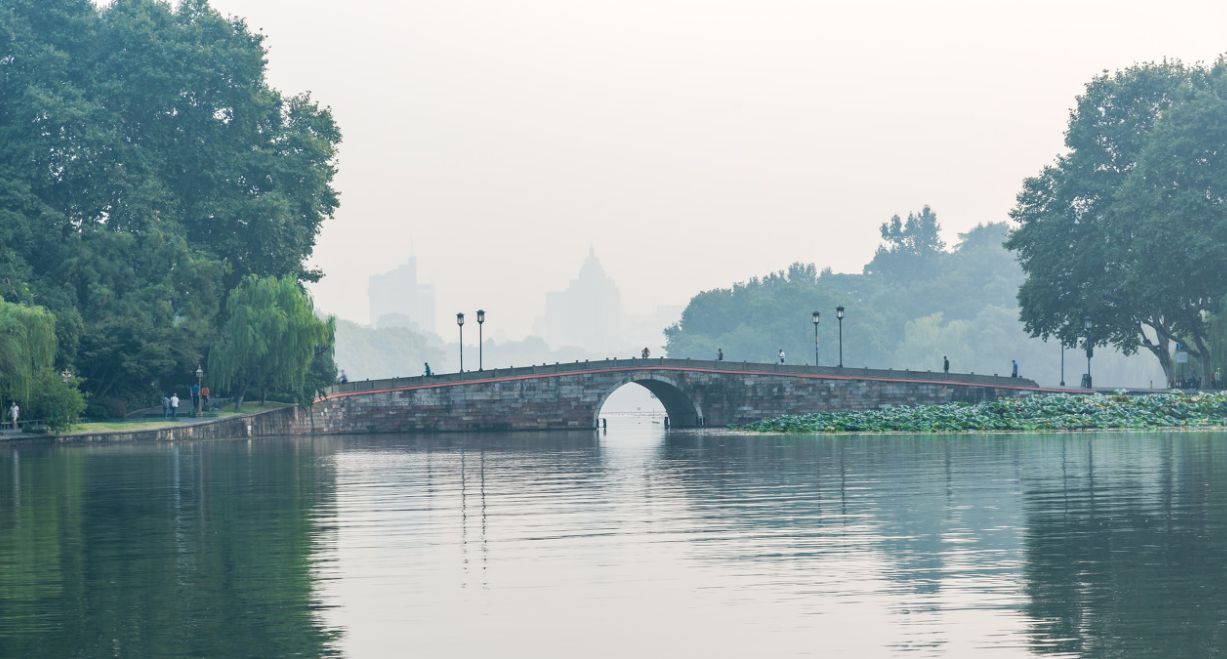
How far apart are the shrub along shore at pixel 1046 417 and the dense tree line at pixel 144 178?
24843 mm

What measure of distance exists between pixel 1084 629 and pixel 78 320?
48.6 m

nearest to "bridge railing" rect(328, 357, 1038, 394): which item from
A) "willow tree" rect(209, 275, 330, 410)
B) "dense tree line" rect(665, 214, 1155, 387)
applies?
"willow tree" rect(209, 275, 330, 410)

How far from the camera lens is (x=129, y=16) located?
63.3m

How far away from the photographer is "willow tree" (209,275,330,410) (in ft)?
186

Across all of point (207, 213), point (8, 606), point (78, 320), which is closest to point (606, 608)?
point (8, 606)

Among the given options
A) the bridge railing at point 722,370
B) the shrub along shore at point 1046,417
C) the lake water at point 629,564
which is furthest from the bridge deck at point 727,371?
the lake water at point 629,564

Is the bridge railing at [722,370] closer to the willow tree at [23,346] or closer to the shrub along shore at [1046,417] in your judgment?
the shrub along shore at [1046,417]

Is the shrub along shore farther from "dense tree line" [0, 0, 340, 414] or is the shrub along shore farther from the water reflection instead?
the water reflection

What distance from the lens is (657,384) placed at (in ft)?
235

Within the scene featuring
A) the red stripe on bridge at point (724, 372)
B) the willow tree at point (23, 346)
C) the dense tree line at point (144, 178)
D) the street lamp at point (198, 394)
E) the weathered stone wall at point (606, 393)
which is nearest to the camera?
the willow tree at point (23, 346)

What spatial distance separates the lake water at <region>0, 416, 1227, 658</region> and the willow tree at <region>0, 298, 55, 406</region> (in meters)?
18.1

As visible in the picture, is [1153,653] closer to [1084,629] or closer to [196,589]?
[1084,629]

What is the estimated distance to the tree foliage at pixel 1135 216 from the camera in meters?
59.8

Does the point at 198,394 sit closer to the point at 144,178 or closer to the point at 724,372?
Answer: the point at 144,178
